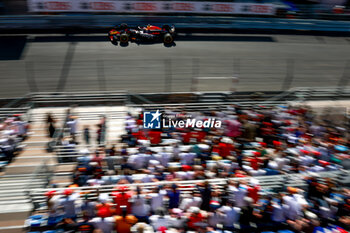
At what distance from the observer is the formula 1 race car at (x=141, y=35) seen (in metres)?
14.9

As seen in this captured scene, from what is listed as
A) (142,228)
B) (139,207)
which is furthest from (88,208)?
(142,228)

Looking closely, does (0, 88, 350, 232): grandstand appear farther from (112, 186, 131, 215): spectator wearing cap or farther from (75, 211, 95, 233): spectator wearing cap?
(75, 211, 95, 233): spectator wearing cap

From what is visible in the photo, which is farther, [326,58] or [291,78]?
[326,58]

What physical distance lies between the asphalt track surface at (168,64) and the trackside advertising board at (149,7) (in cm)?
234

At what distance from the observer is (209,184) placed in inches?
263

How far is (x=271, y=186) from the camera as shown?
6.82m

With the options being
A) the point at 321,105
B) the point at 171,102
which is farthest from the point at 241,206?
the point at 321,105

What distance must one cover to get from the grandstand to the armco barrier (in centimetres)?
707

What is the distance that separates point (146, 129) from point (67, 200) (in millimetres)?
3603

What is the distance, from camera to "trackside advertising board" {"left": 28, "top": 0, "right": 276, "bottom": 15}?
1638cm

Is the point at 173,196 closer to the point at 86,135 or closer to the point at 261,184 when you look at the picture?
the point at 261,184

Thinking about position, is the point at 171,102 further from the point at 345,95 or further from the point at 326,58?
the point at 326,58

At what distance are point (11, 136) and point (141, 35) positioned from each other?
873 cm

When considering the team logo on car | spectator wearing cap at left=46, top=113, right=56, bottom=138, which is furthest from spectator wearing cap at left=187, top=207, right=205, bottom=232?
spectator wearing cap at left=46, top=113, right=56, bottom=138
